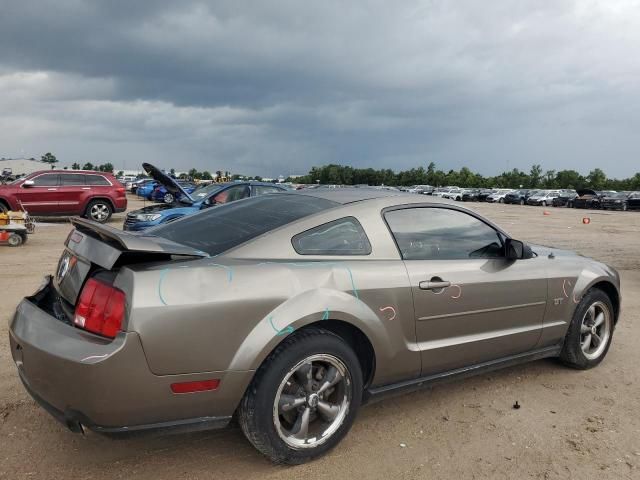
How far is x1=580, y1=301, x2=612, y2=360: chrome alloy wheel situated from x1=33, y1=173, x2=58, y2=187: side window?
1519 cm

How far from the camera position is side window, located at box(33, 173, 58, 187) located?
606 inches

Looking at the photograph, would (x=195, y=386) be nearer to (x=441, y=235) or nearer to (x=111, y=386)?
(x=111, y=386)

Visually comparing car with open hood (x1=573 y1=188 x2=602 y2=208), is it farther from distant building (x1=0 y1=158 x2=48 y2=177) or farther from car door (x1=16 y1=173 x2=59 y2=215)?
distant building (x1=0 y1=158 x2=48 y2=177)

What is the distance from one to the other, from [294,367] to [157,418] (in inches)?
28.0

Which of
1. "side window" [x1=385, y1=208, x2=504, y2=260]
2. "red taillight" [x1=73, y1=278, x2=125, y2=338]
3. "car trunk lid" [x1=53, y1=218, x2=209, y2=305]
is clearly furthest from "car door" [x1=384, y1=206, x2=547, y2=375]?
"red taillight" [x1=73, y1=278, x2=125, y2=338]

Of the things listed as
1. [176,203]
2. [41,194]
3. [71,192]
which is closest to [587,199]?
[176,203]

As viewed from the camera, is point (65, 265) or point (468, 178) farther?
point (468, 178)

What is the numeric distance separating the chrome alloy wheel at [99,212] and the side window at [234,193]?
5703 mm

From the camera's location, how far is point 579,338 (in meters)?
4.33

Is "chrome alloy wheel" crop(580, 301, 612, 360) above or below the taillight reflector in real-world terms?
below

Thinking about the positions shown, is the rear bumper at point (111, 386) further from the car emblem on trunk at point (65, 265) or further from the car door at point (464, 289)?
the car door at point (464, 289)

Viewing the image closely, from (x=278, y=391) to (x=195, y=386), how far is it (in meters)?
0.43

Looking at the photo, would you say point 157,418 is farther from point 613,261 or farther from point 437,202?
point 613,261

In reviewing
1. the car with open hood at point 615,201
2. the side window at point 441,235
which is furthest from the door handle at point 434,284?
the car with open hood at point 615,201
